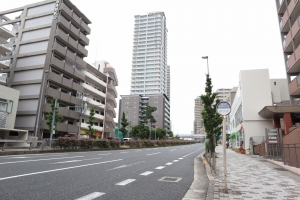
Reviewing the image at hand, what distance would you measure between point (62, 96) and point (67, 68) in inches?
224

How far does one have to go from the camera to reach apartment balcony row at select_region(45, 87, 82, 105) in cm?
3512

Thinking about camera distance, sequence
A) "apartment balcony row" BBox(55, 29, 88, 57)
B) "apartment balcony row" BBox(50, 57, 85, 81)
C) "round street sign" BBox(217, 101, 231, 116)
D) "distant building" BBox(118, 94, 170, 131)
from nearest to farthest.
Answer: "round street sign" BBox(217, 101, 231, 116), "apartment balcony row" BBox(50, 57, 85, 81), "apartment balcony row" BBox(55, 29, 88, 57), "distant building" BBox(118, 94, 170, 131)

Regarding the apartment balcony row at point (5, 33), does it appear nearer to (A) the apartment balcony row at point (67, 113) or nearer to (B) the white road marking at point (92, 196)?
(A) the apartment balcony row at point (67, 113)

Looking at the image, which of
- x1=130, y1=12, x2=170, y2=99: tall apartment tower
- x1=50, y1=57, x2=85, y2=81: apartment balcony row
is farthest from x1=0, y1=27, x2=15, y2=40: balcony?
x1=130, y1=12, x2=170, y2=99: tall apartment tower

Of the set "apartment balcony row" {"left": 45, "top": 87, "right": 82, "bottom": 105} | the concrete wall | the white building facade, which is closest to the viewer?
the white building facade

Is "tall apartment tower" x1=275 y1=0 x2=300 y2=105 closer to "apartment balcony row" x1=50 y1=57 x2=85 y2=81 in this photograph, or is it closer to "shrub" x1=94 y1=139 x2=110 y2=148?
"shrub" x1=94 y1=139 x2=110 y2=148

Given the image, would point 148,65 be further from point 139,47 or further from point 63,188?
point 63,188

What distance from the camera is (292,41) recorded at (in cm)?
2141

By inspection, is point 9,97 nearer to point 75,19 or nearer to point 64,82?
point 64,82

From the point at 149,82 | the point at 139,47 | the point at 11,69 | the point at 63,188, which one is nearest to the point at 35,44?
the point at 11,69

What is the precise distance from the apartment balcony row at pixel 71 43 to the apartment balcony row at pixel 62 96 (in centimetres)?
1021

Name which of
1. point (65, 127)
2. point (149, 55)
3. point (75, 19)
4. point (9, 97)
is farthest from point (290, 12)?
point (149, 55)

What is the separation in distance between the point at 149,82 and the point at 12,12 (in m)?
91.0

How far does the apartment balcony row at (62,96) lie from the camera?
35125mm
